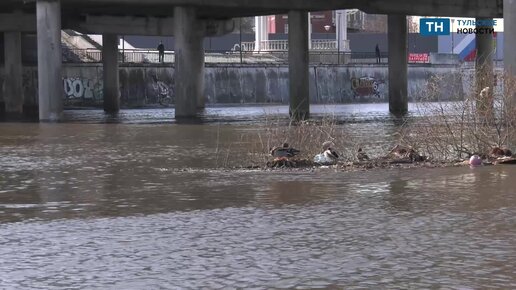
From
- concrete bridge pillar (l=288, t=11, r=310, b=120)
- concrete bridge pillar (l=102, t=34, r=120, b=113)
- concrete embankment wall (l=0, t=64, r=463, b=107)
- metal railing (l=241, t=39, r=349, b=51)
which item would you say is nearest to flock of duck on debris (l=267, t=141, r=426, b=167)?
concrete bridge pillar (l=288, t=11, r=310, b=120)

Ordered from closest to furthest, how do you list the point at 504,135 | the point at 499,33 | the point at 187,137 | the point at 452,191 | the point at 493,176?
the point at 452,191
the point at 493,176
the point at 504,135
the point at 187,137
the point at 499,33

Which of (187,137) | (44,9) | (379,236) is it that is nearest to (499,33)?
(44,9)

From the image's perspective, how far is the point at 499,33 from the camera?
107625mm

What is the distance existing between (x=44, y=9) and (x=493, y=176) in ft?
97.6

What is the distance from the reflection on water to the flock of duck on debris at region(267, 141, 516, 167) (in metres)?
0.79

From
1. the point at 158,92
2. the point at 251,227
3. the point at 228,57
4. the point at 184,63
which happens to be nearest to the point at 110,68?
the point at 158,92

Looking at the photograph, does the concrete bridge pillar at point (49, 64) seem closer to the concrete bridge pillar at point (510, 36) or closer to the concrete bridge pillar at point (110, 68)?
the concrete bridge pillar at point (110, 68)

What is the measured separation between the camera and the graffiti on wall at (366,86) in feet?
250

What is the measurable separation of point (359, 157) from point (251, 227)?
26.7ft

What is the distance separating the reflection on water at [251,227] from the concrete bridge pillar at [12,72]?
39.6 meters

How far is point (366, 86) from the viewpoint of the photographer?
77438mm

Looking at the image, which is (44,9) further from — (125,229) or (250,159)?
(125,229)

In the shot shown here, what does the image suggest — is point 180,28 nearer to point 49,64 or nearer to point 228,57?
point 49,64

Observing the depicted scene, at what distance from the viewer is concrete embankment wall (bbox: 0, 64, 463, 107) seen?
65875 mm
